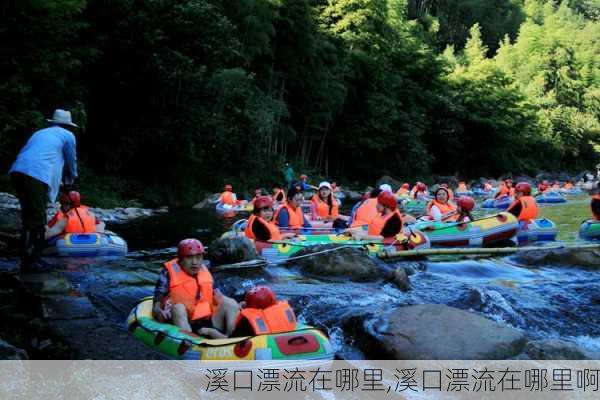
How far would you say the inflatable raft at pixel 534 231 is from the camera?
11961mm

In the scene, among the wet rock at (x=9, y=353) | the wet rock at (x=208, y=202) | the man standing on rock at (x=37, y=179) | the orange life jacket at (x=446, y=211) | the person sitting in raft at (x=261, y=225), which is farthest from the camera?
the wet rock at (x=208, y=202)

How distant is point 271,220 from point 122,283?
3152mm

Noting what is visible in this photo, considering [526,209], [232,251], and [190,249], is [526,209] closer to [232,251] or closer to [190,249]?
[232,251]

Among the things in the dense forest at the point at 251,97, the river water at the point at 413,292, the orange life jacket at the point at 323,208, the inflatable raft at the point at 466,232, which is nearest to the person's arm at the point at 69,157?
→ the river water at the point at 413,292

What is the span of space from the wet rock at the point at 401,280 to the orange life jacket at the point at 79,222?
502 cm

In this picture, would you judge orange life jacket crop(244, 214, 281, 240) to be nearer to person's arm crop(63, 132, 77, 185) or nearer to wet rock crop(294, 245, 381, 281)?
wet rock crop(294, 245, 381, 281)

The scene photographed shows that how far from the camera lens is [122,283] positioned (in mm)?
7398

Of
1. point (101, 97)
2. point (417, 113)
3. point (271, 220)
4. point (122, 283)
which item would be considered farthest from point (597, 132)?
point (122, 283)

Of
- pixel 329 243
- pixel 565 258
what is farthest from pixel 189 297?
pixel 565 258

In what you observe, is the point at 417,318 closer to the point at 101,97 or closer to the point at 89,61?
the point at 89,61

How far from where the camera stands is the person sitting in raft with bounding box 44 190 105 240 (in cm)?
938

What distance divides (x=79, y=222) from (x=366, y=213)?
15.6 ft

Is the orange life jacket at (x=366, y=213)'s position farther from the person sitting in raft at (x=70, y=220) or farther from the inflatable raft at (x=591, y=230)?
the inflatable raft at (x=591, y=230)

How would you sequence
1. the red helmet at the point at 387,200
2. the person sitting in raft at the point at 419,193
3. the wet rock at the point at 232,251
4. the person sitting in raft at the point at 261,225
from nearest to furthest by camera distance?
the wet rock at the point at 232,251 < the person sitting in raft at the point at 261,225 < the red helmet at the point at 387,200 < the person sitting in raft at the point at 419,193
